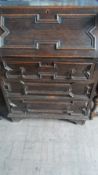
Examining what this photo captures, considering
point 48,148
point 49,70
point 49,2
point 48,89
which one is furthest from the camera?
point 48,148

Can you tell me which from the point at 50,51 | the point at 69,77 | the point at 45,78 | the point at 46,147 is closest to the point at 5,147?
the point at 46,147

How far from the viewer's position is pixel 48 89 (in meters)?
1.40

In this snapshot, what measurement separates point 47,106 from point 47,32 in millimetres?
657

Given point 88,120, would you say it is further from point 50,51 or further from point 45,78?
point 50,51

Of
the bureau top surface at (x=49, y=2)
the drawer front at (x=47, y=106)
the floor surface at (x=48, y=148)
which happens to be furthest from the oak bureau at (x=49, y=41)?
the floor surface at (x=48, y=148)

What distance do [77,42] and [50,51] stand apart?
0.56 ft

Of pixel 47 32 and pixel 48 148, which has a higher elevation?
pixel 47 32

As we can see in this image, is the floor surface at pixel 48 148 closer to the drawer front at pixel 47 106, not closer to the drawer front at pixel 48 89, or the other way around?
the drawer front at pixel 47 106

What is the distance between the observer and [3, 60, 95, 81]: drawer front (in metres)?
1.19

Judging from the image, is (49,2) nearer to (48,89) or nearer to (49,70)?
(49,70)

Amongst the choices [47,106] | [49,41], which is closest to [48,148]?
[47,106]

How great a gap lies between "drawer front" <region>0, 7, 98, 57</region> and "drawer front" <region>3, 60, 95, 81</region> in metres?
0.09

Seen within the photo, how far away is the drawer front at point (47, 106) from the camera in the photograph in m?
1.49

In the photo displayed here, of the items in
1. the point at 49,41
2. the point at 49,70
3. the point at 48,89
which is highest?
the point at 49,41
